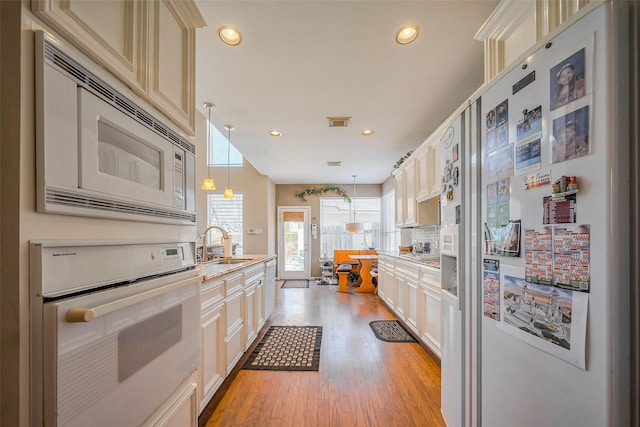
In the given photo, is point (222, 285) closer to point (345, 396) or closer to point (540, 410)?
point (345, 396)

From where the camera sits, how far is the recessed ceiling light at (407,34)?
1835 mm

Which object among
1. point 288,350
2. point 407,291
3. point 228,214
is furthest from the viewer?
point 228,214

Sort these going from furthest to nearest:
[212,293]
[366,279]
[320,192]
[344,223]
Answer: [344,223], [320,192], [366,279], [212,293]

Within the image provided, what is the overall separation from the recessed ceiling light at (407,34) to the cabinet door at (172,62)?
1.32 meters

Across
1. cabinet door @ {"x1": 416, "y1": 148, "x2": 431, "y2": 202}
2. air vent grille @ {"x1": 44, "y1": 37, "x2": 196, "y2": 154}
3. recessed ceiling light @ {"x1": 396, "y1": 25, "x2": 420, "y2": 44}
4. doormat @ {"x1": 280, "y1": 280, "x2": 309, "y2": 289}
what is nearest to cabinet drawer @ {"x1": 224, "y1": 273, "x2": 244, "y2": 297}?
air vent grille @ {"x1": 44, "y1": 37, "x2": 196, "y2": 154}

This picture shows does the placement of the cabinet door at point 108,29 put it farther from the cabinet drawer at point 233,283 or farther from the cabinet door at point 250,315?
the cabinet door at point 250,315

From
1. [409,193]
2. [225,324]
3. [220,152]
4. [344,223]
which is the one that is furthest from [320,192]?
[225,324]

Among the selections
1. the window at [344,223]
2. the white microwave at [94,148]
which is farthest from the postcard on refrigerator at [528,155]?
the window at [344,223]

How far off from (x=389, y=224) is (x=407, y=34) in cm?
537

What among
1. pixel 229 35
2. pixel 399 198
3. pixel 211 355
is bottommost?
pixel 211 355

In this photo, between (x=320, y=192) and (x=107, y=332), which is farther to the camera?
(x=320, y=192)

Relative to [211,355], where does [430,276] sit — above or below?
above

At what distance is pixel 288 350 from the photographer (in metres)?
2.79

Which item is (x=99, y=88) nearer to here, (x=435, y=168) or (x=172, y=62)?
(x=172, y=62)
